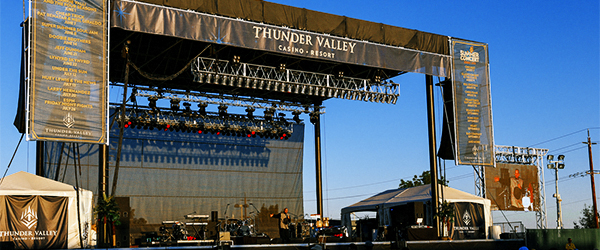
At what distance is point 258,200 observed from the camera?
26500 mm

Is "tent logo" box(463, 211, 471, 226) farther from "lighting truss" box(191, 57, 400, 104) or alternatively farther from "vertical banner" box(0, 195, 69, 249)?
"vertical banner" box(0, 195, 69, 249)

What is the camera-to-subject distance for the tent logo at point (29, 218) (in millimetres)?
13867

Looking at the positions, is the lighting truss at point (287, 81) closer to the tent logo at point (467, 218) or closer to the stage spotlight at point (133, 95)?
the stage spotlight at point (133, 95)

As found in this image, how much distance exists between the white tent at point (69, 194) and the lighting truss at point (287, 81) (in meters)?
5.16

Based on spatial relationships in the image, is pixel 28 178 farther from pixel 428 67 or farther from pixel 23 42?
pixel 428 67

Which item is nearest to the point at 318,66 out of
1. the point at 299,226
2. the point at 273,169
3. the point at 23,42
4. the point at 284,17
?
the point at 284,17

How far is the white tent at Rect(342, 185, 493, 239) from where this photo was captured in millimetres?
19688

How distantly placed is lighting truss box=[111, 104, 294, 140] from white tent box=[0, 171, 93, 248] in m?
7.65

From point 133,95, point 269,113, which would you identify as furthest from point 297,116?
point 133,95

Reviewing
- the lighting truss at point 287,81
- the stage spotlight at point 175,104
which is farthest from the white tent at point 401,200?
the stage spotlight at point 175,104

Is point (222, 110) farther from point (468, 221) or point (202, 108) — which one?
point (468, 221)

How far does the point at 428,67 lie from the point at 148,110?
11756 millimetres

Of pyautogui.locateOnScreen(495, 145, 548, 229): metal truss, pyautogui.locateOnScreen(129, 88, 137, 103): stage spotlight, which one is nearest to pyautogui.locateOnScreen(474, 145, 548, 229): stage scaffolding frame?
pyautogui.locateOnScreen(495, 145, 548, 229): metal truss

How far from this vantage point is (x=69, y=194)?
14648mm
